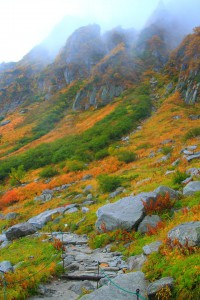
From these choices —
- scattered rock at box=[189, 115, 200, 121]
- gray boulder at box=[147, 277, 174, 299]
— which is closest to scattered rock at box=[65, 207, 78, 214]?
gray boulder at box=[147, 277, 174, 299]

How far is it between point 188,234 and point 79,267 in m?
4.47

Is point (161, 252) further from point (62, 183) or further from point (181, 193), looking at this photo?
point (62, 183)

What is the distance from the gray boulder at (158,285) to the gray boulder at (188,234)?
142 centimetres

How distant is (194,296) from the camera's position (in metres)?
6.89

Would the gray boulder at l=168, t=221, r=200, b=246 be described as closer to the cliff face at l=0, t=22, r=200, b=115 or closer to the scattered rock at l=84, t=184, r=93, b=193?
the scattered rock at l=84, t=184, r=93, b=193

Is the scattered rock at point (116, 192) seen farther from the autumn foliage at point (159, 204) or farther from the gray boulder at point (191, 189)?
the autumn foliage at point (159, 204)

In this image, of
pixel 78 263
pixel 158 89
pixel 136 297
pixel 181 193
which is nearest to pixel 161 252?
pixel 136 297

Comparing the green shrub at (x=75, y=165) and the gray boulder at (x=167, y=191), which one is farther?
the green shrub at (x=75, y=165)

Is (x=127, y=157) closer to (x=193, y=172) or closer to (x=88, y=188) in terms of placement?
(x=88, y=188)

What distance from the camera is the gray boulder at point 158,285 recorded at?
7.41m

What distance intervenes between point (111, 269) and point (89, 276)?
78 centimetres

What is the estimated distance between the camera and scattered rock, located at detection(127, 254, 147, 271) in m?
9.57

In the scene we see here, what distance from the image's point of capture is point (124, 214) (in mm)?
Result: 13805

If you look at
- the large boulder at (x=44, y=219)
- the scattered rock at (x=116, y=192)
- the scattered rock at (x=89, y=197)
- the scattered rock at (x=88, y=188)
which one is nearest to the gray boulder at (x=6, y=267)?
the large boulder at (x=44, y=219)
